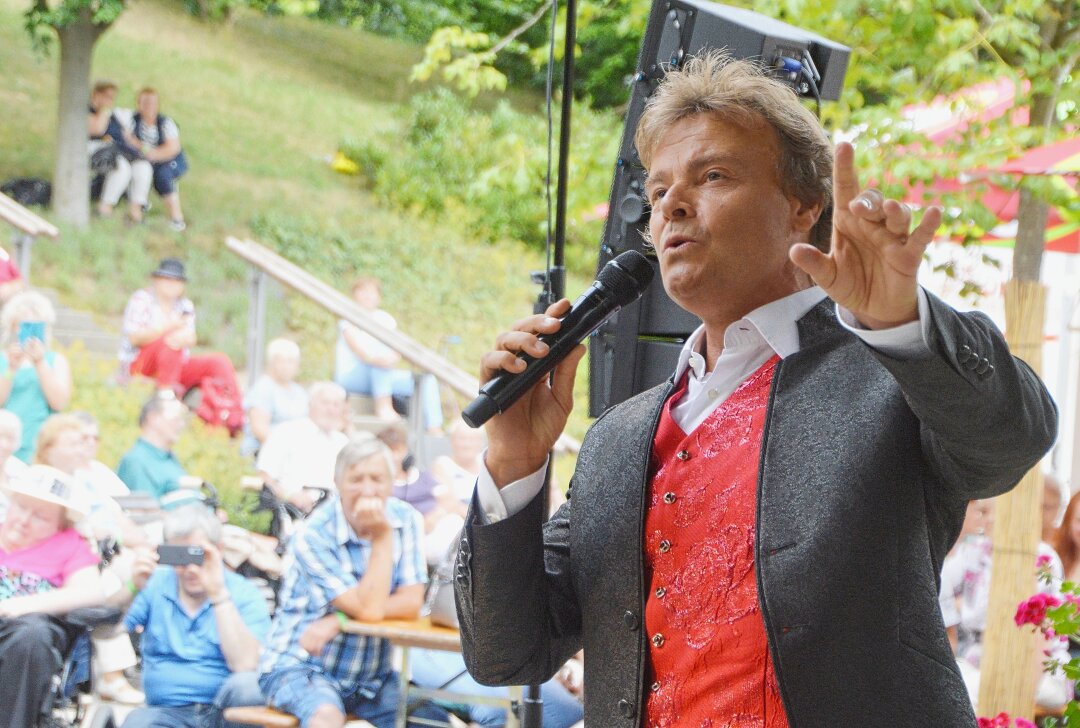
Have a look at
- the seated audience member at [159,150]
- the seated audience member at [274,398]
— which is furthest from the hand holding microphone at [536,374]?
the seated audience member at [159,150]

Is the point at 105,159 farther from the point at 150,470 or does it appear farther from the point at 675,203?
the point at 675,203

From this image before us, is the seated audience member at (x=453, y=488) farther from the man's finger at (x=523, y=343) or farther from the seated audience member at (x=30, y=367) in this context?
the man's finger at (x=523, y=343)

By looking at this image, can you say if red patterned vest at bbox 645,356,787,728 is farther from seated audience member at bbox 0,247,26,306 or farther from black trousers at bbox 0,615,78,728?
seated audience member at bbox 0,247,26,306

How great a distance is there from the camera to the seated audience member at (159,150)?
319 inches

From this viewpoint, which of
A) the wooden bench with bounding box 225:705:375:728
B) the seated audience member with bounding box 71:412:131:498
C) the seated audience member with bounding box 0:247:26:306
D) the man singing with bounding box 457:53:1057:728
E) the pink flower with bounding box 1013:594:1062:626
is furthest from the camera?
the seated audience member with bounding box 0:247:26:306

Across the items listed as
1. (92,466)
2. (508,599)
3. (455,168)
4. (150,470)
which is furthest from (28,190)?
(508,599)

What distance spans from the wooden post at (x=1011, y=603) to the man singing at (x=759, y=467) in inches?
94.8

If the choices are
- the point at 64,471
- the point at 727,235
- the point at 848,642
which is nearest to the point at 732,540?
the point at 848,642

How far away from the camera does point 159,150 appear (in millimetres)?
8156

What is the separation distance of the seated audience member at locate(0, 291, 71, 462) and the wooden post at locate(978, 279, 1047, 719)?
14.6 ft

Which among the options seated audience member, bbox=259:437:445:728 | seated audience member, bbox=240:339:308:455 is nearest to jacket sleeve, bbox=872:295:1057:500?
seated audience member, bbox=259:437:445:728

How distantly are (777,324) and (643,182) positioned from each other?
1055 mm

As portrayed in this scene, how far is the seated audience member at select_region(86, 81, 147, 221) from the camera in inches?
309

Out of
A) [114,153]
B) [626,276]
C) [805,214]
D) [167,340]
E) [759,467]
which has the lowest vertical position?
[167,340]
